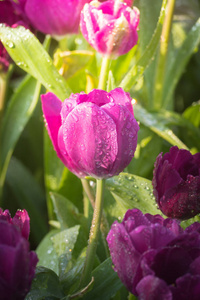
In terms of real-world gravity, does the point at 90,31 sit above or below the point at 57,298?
above

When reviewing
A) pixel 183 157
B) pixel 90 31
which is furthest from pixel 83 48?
pixel 183 157

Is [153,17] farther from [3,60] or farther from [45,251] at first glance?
[45,251]

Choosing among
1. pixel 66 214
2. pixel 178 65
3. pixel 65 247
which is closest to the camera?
pixel 65 247

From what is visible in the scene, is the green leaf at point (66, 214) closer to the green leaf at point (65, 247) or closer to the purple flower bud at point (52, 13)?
the green leaf at point (65, 247)

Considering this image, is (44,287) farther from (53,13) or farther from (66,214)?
(53,13)

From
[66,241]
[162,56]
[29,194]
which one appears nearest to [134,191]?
[66,241]

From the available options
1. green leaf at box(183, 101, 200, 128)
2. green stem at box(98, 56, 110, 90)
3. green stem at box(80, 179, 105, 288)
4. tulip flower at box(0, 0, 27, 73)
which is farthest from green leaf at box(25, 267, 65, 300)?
green leaf at box(183, 101, 200, 128)

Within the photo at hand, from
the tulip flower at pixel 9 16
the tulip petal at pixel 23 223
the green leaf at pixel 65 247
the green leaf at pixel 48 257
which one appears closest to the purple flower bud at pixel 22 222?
the tulip petal at pixel 23 223
